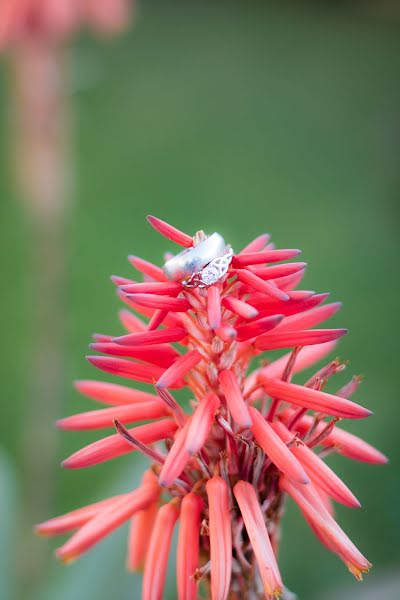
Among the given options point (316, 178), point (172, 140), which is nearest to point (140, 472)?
point (316, 178)

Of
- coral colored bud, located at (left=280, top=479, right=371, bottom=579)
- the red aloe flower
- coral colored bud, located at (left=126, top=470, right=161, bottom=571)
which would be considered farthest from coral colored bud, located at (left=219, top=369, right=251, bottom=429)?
coral colored bud, located at (left=126, top=470, right=161, bottom=571)

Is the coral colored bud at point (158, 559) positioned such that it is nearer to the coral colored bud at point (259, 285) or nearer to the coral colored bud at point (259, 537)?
the coral colored bud at point (259, 537)

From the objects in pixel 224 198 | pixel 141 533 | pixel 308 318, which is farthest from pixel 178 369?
pixel 224 198

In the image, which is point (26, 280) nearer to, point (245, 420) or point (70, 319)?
point (70, 319)

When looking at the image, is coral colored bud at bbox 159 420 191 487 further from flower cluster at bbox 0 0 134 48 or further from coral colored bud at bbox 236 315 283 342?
flower cluster at bbox 0 0 134 48

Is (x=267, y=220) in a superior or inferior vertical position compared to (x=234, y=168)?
inferior

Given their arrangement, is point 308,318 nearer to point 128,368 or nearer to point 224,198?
point 128,368
